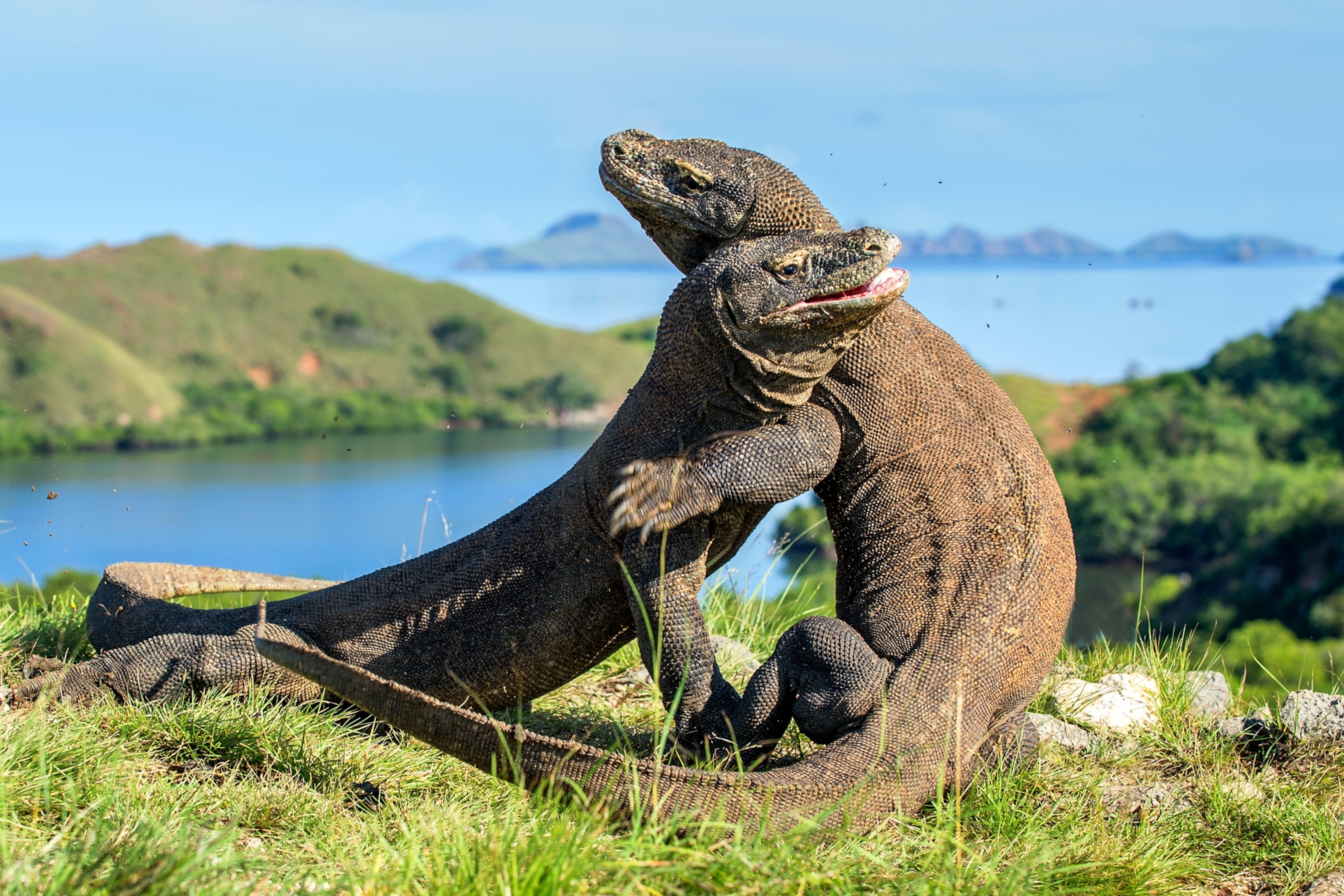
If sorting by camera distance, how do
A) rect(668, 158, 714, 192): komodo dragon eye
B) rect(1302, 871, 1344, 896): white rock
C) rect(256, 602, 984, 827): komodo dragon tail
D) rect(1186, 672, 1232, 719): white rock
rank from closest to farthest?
rect(256, 602, 984, 827): komodo dragon tail
rect(1302, 871, 1344, 896): white rock
rect(668, 158, 714, 192): komodo dragon eye
rect(1186, 672, 1232, 719): white rock

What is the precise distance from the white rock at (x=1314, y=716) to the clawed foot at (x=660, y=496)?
3442 mm

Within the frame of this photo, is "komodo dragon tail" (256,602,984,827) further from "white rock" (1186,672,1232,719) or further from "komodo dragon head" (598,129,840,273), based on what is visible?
"white rock" (1186,672,1232,719)

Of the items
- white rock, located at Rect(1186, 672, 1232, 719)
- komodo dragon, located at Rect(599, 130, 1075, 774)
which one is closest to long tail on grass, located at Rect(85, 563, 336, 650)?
komodo dragon, located at Rect(599, 130, 1075, 774)

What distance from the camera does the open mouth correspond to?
471 centimetres

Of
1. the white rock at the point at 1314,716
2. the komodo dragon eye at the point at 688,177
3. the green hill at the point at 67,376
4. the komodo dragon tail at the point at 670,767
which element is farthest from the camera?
the green hill at the point at 67,376

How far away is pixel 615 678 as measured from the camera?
7164 millimetres

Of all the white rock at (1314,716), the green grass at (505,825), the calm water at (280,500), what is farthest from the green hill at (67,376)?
the white rock at (1314,716)

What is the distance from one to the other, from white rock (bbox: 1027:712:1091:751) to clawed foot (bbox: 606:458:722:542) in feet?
8.12

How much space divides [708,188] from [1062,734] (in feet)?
11.2

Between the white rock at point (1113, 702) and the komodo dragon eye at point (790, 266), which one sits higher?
the komodo dragon eye at point (790, 266)

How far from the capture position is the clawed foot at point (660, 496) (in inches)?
189

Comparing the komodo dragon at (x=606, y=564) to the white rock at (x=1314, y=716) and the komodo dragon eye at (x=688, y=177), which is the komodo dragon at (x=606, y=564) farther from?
the white rock at (x=1314, y=716)

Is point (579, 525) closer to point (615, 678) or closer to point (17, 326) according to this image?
point (615, 678)

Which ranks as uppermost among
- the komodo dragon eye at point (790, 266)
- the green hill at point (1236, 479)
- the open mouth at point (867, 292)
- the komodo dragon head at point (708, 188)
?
the komodo dragon head at point (708, 188)
